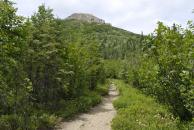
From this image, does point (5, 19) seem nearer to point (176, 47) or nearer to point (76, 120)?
point (176, 47)

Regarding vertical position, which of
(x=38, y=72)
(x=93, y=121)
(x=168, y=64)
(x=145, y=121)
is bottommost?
(x=93, y=121)

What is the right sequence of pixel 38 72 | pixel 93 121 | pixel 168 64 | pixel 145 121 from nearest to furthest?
pixel 168 64 < pixel 145 121 < pixel 93 121 < pixel 38 72

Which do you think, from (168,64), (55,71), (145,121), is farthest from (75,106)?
(168,64)

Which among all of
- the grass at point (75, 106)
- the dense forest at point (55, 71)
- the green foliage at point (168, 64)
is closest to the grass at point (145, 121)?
the dense forest at point (55, 71)

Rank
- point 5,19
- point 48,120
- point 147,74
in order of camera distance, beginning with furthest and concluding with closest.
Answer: point 48,120 → point 147,74 → point 5,19

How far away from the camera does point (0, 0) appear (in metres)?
16.5

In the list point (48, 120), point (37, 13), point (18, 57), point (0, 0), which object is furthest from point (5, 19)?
point (37, 13)

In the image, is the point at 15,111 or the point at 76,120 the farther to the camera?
the point at 76,120

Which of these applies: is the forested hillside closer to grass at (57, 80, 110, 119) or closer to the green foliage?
grass at (57, 80, 110, 119)

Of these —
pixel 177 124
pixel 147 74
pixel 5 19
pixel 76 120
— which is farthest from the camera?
pixel 76 120

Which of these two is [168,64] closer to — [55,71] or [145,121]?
[145,121]

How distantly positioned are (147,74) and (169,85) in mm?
1648

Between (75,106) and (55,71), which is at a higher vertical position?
(55,71)

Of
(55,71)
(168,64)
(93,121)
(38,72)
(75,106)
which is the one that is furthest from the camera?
(75,106)
